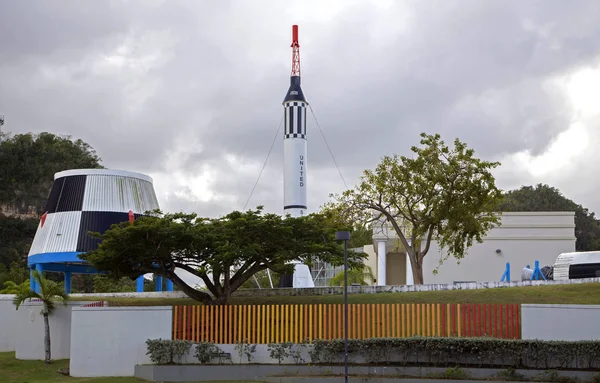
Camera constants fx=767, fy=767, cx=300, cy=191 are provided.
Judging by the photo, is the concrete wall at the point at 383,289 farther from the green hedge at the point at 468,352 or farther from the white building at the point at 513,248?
the white building at the point at 513,248

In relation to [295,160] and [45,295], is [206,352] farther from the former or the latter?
[295,160]

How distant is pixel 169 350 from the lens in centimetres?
2662

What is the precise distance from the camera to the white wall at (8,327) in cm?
3772

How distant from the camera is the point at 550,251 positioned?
5091cm

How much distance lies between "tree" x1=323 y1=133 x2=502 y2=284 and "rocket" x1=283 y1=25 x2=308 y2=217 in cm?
1100

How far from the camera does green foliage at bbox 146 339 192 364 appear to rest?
1048 inches

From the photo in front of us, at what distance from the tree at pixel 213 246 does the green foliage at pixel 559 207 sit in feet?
184

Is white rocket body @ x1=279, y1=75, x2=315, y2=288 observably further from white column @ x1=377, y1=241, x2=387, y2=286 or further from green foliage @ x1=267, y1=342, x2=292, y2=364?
green foliage @ x1=267, y1=342, x2=292, y2=364

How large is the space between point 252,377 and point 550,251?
1220 inches

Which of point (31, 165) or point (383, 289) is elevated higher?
point (31, 165)

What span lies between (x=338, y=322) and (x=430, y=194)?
12.5 m

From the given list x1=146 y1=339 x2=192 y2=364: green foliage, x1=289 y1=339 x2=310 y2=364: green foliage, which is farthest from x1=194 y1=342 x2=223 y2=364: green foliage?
x1=289 y1=339 x2=310 y2=364: green foliage

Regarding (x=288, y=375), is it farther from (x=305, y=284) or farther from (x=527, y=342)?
(x=305, y=284)

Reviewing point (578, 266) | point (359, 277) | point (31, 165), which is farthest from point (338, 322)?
point (31, 165)
